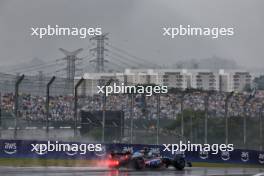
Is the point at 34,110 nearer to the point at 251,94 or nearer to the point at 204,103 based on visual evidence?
the point at 204,103

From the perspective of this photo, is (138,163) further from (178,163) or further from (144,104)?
(144,104)

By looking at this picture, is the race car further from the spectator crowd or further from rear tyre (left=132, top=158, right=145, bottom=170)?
the spectator crowd

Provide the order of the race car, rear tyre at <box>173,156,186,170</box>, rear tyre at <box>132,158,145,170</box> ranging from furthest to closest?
rear tyre at <box>173,156,186,170</box> < rear tyre at <box>132,158,145,170</box> < the race car

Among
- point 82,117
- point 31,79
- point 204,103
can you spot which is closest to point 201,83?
point 204,103

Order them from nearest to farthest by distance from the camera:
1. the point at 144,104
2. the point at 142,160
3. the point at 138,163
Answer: the point at 138,163 → the point at 142,160 → the point at 144,104

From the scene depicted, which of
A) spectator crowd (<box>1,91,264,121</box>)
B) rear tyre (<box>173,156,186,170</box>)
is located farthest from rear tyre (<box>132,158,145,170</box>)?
rear tyre (<box>173,156,186,170</box>)

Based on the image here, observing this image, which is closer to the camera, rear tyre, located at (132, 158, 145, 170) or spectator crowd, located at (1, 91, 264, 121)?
spectator crowd, located at (1, 91, 264, 121)

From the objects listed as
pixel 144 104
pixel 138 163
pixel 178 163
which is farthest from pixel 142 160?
pixel 144 104

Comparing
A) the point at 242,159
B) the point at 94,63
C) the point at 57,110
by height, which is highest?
the point at 94,63
